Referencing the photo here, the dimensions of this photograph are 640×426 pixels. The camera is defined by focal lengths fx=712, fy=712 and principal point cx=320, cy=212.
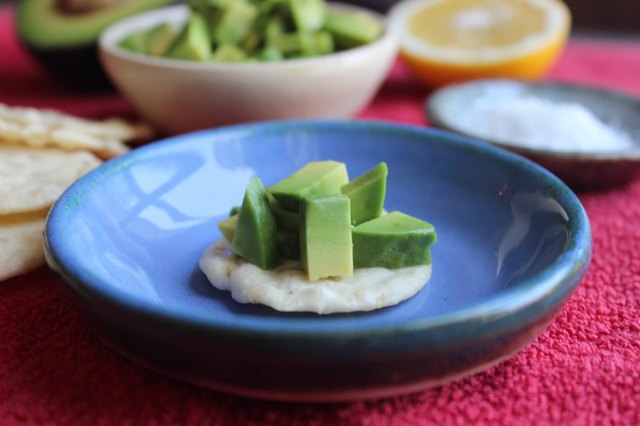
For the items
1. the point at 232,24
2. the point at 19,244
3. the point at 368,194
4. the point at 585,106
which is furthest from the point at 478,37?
the point at 19,244

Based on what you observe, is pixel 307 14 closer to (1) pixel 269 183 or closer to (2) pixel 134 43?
(2) pixel 134 43

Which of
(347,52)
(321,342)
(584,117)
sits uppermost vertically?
(321,342)

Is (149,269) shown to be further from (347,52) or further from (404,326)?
(347,52)

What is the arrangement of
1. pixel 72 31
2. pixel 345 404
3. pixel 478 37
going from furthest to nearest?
pixel 478 37, pixel 72 31, pixel 345 404

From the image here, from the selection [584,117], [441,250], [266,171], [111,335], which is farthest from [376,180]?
[584,117]

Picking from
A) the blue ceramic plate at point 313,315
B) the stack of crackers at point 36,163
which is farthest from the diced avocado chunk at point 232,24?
the blue ceramic plate at point 313,315

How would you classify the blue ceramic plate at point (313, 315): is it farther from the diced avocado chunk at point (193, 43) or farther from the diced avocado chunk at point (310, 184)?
the diced avocado chunk at point (193, 43)

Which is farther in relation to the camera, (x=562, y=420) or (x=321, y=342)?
(x=562, y=420)
